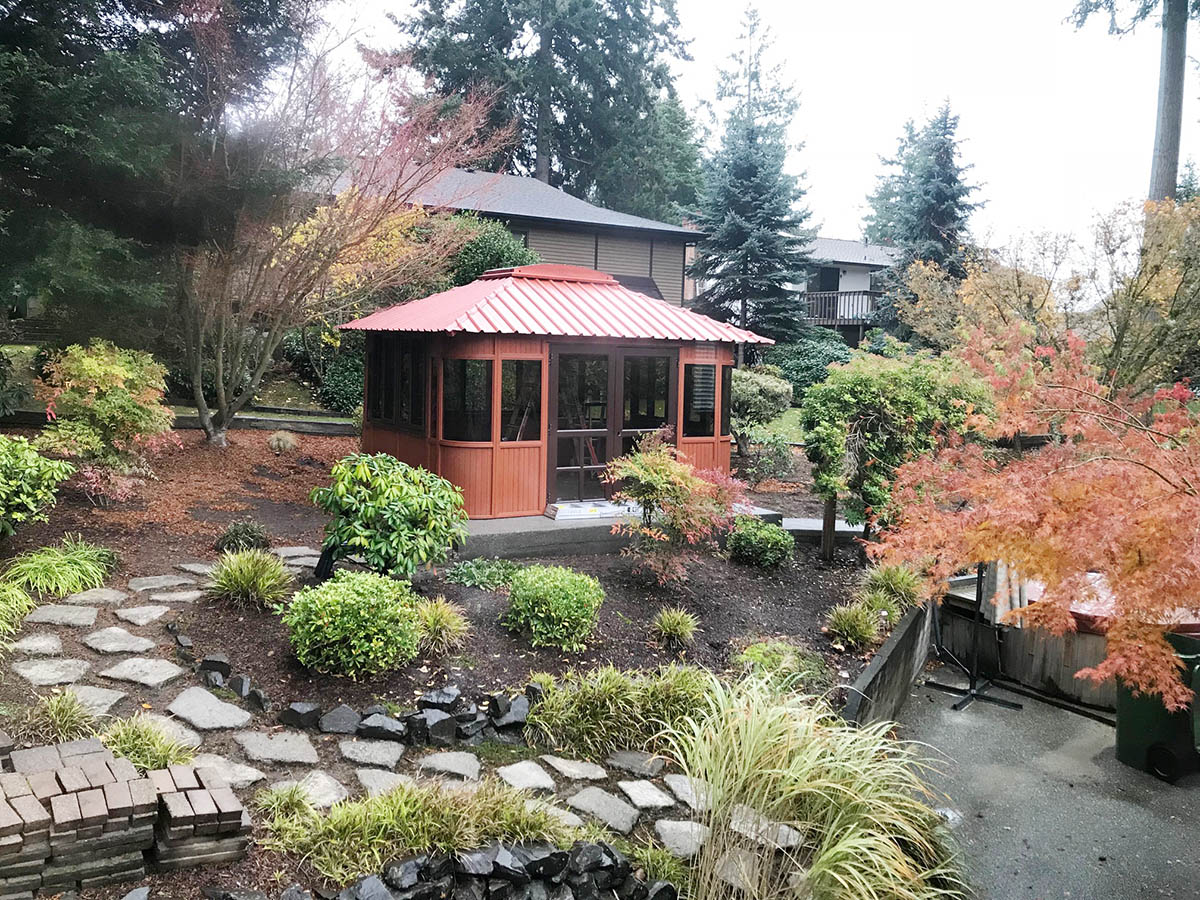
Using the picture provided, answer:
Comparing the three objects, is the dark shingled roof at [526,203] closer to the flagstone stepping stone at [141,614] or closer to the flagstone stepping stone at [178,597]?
the flagstone stepping stone at [178,597]

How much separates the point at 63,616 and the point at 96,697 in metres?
1.35

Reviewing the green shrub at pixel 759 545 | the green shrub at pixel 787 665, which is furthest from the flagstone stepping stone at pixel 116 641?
the green shrub at pixel 759 545

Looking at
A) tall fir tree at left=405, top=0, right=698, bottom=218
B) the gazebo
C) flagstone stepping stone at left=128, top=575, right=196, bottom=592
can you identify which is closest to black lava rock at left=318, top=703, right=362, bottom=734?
flagstone stepping stone at left=128, top=575, right=196, bottom=592

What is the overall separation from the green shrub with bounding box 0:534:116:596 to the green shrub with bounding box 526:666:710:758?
3475 millimetres

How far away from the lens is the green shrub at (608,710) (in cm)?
533

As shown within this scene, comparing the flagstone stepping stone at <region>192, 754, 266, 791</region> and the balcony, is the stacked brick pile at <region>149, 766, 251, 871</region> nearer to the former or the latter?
the flagstone stepping stone at <region>192, 754, 266, 791</region>

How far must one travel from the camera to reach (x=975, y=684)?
26.4ft

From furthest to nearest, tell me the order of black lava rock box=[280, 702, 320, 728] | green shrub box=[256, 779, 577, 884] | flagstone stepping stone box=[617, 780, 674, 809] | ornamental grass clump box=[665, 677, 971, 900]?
1. black lava rock box=[280, 702, 320, 728]
2. flagstone stepping stone box=[617, 780, 674, 809]
3. ornamental grass clump box=[665, 677, 971, 900]
4. green shrub box=[256, 779, 577, 884]

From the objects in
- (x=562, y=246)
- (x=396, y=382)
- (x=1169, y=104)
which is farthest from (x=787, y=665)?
(x=562, y=246)

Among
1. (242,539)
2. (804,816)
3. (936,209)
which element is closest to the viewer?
(804,816)

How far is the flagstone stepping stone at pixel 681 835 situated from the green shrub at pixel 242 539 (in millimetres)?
4704

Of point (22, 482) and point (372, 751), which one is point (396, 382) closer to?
point (22, 482)

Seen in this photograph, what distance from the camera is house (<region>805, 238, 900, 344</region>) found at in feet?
89.2

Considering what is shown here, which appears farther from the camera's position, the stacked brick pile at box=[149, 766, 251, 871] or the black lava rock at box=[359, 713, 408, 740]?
the black lava rock at box=[359, 713, 408, 740]
